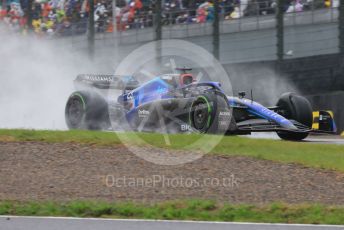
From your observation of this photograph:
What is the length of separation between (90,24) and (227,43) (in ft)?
13.5

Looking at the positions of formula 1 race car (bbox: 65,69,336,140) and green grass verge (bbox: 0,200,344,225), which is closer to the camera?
green grass verge (bbox: 0,200,344,225)

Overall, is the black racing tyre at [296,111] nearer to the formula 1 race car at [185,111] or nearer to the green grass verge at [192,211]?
the formula 1 race car at [185,111]

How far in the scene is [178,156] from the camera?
37.8 ft

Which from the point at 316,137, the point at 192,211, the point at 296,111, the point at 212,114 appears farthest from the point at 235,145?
the point at 316,137

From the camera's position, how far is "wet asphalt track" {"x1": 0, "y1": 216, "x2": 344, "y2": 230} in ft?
25.9

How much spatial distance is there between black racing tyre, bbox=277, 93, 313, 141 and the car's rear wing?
349 cm

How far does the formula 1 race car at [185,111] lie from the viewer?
14.3 meters

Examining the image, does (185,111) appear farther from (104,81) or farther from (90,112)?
(104,81)


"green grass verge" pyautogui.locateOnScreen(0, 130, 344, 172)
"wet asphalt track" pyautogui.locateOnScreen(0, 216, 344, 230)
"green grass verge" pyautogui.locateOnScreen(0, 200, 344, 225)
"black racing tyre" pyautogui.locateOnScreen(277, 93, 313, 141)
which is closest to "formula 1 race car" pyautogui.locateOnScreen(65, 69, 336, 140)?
"black racing tyre" pyautogui.locateOnScreen(277, 93, 313, 141)

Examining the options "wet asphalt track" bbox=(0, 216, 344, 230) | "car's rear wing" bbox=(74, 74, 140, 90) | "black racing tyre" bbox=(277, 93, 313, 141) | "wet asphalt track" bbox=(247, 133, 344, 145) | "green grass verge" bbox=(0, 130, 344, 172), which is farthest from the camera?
"car's rear wing" bbox=(74, 74, 140, 90)

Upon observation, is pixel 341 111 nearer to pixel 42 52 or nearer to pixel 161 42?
pixel 161 42

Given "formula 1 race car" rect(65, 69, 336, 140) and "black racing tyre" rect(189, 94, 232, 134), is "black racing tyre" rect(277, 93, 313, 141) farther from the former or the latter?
"black racing tyre" rect(189, 94, 232, 134)

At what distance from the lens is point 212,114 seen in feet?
46.1

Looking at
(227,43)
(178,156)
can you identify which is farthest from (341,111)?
(178,156)
